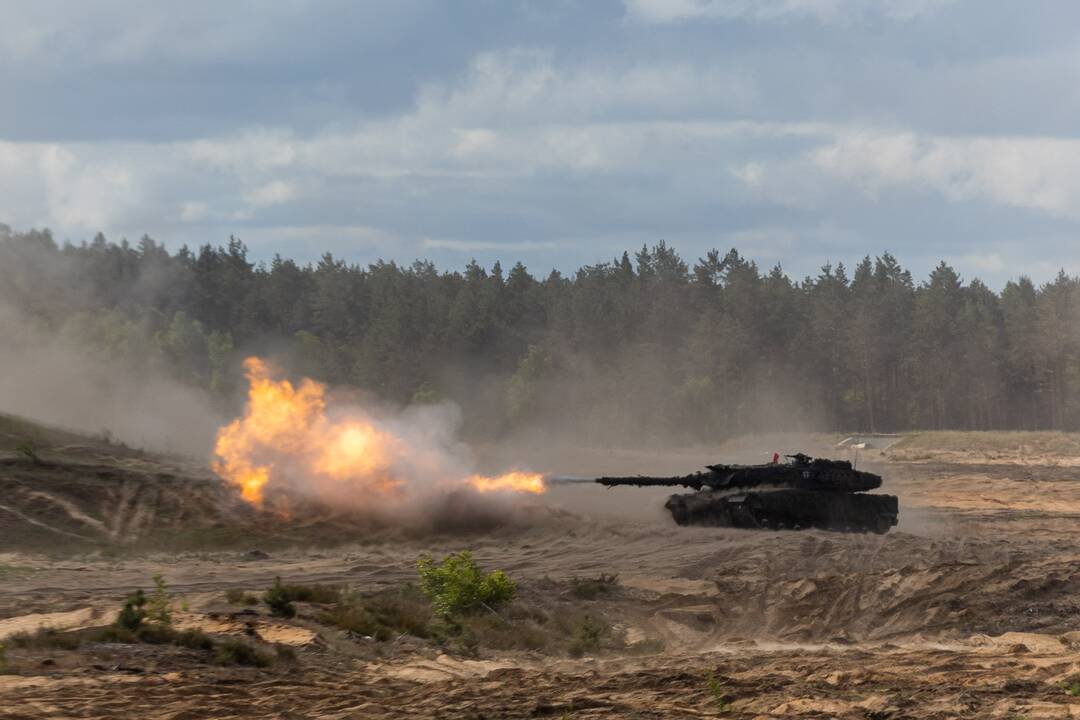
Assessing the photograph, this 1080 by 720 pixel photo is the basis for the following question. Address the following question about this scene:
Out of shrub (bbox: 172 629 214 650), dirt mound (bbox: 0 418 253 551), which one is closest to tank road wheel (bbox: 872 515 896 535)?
dirt mound (bbox: 0 418 253 551)

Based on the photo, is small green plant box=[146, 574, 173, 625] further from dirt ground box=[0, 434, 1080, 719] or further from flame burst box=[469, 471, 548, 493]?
flame burst box=[469, 471, 548, 493]

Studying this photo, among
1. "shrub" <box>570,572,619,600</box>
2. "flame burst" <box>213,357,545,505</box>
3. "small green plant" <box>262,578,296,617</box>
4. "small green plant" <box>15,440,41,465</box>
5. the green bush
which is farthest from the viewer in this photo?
"small green plant" <box>15,440,41,465</box>

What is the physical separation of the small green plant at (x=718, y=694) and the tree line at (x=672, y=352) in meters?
81.5

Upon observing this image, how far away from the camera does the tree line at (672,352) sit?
104 m

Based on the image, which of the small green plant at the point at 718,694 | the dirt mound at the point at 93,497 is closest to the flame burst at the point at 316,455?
the dirt mound at the point at 93,497

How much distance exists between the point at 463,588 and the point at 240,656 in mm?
6401

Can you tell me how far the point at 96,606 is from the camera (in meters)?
25.3

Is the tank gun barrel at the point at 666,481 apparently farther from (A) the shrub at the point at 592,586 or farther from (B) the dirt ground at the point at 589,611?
(A) the shrub at the point at 592,586

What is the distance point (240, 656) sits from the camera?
2012 centimetres

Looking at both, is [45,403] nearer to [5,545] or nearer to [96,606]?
[5,545]

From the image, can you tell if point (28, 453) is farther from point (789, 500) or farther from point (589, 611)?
point (589, 611)

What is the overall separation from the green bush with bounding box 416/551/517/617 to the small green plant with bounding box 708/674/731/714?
24.9ft

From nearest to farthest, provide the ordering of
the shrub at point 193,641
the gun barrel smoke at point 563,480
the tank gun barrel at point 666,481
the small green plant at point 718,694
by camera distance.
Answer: the small green plant at point 718,694 < the shrub at point 193,641 < the tank gun barrel at point 666,481 < the gun barrel smoke at point 563,480

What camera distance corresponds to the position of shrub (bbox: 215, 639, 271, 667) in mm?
19969
